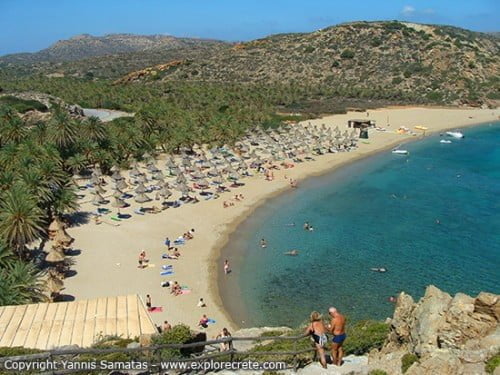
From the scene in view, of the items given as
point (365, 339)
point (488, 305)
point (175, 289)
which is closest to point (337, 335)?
point (365, 339)

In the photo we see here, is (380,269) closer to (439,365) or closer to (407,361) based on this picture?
(407,361)

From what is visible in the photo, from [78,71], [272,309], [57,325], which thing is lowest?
[272,309]

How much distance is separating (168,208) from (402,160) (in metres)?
36.4

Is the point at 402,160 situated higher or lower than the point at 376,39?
lower

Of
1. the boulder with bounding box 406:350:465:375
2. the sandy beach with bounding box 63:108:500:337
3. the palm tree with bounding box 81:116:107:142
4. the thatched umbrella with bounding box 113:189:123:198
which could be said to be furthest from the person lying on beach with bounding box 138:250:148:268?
the palm tree with bounding box 81:116:107:142

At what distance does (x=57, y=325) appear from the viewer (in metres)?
16.5

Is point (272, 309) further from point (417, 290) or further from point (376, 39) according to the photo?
point (376, 39)

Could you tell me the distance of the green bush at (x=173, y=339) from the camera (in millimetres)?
12836

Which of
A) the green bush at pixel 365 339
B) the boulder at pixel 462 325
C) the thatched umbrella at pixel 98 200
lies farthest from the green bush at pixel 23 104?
the boulder at pixel 462 325

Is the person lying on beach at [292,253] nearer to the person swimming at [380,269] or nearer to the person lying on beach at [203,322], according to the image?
the person swimming at [380,269]

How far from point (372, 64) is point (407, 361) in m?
122

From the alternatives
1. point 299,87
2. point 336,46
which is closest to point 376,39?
point 336,46

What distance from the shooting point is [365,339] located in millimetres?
14820

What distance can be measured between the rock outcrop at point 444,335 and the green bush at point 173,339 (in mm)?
4844
